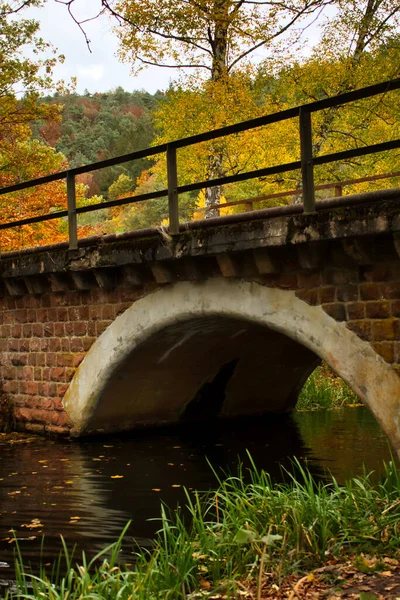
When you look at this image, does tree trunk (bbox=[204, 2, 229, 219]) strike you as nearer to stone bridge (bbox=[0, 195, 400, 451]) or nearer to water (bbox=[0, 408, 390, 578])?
stone bridge (bbox=[0, 195, 400, 451])

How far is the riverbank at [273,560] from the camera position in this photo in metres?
4.11

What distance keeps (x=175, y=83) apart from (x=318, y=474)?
44.2ft

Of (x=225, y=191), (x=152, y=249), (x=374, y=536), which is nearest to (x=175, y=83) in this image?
(x=225, y=191)

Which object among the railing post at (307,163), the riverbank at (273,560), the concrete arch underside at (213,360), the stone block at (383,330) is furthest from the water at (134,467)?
the railing post at (307,163)

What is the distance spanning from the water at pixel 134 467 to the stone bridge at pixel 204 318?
20.4 inches

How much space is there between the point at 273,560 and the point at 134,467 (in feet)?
15.7

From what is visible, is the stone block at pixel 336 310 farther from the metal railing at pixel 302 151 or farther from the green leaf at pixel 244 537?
the green leaf at pixel 244 537

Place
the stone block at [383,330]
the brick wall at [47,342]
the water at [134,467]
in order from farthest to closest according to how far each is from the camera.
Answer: the brick wall at [47,342]
the stone block at [383,330]
the water at [134,467]

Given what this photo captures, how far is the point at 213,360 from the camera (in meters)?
11.5

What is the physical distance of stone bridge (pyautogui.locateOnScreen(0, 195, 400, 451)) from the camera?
269 inches

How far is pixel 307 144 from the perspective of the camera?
698cm

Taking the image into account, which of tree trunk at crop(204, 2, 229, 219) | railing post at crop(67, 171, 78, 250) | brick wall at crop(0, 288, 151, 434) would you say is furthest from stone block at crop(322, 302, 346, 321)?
tree trunk at crop(204, 2, 229, 219)

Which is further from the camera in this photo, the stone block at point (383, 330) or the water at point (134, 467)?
the stone block at point (383, 330)

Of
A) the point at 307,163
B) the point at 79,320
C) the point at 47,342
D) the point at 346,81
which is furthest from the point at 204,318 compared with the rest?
the point at 346,81
